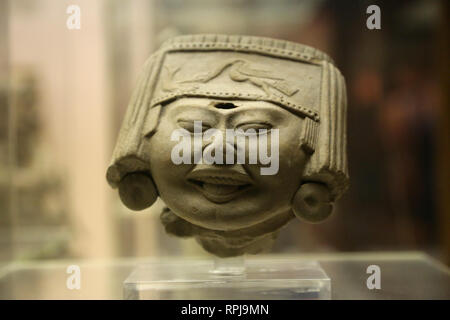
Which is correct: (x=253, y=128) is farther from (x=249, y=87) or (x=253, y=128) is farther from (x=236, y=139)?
(x=249, y=87)

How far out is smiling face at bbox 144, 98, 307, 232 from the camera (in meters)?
2.58

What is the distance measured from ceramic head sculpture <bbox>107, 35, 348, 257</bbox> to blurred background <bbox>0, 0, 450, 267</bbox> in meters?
0.64

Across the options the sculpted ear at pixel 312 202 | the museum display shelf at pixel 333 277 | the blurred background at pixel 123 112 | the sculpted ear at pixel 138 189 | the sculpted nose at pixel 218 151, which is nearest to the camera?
the sculpted nose at pixel 218 151

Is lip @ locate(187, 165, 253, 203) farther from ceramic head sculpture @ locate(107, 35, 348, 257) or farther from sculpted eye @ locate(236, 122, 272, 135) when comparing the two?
sculpted eye @ locate(236, 122, 272, 135)

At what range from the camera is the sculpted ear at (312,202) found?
8.66 ft

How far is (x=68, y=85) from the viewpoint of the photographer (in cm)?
382

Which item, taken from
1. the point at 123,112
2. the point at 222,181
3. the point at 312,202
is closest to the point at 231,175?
the point at 222,181

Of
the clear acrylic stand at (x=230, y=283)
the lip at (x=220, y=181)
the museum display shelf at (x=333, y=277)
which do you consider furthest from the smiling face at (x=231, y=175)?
the museum display shelf at (x=333, y=277)

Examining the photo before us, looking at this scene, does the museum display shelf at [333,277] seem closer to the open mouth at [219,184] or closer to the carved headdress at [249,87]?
the carved headdress at [249,87]

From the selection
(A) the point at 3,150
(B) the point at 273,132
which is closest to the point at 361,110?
(B) the point at 273,132

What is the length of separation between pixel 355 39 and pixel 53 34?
1.55 metres

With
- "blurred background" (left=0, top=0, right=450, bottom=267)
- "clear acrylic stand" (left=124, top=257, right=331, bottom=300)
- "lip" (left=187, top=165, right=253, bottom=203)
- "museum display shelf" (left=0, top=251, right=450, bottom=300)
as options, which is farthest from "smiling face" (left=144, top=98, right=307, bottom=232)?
"blurred background" (left=0, top=0, right=450, bottom=267)

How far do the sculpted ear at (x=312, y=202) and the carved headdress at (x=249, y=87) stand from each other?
0.03m

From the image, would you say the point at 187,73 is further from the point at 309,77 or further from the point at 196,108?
the point at 309,77
